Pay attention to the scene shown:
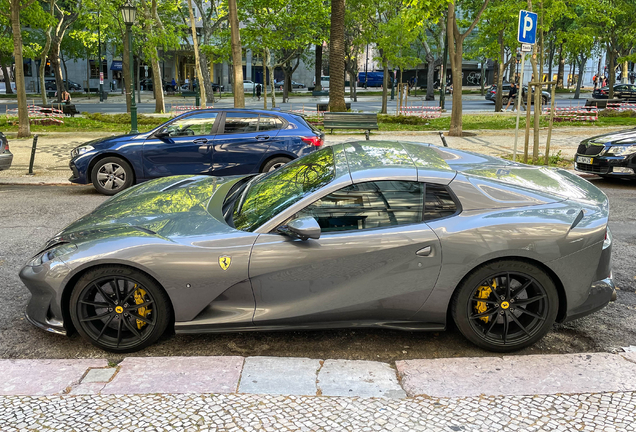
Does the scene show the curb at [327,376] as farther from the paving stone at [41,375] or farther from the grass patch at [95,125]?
the grass patch at [95,125]

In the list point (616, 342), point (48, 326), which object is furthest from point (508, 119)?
point (48, 326)

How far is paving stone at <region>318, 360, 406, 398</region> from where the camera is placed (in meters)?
3.69

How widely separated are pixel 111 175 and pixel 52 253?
648 centimetres

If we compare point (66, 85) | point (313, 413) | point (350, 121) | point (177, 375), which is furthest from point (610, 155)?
point (66, 85)

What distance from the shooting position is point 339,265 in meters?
4.05

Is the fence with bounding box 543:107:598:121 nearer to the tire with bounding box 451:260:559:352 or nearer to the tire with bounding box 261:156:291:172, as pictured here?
the tire with bounding box 261:156:291:172

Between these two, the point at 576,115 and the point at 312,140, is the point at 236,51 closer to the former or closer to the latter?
the point at 312,140

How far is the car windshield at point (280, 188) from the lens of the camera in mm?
4270

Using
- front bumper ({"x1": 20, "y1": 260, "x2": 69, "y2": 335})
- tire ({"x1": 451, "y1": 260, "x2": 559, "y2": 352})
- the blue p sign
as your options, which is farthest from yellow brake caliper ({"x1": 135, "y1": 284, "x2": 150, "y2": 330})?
the blue p sign

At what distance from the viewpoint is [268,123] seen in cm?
1059

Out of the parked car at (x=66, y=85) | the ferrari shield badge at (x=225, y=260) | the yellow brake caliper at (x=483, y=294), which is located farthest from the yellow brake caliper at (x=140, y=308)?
the parked car at (x=66, y=85)

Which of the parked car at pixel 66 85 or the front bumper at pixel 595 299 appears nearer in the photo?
the front bumper at pixel 595 299

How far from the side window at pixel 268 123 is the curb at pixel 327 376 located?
6.89 meters

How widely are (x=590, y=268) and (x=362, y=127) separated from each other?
574 inches
